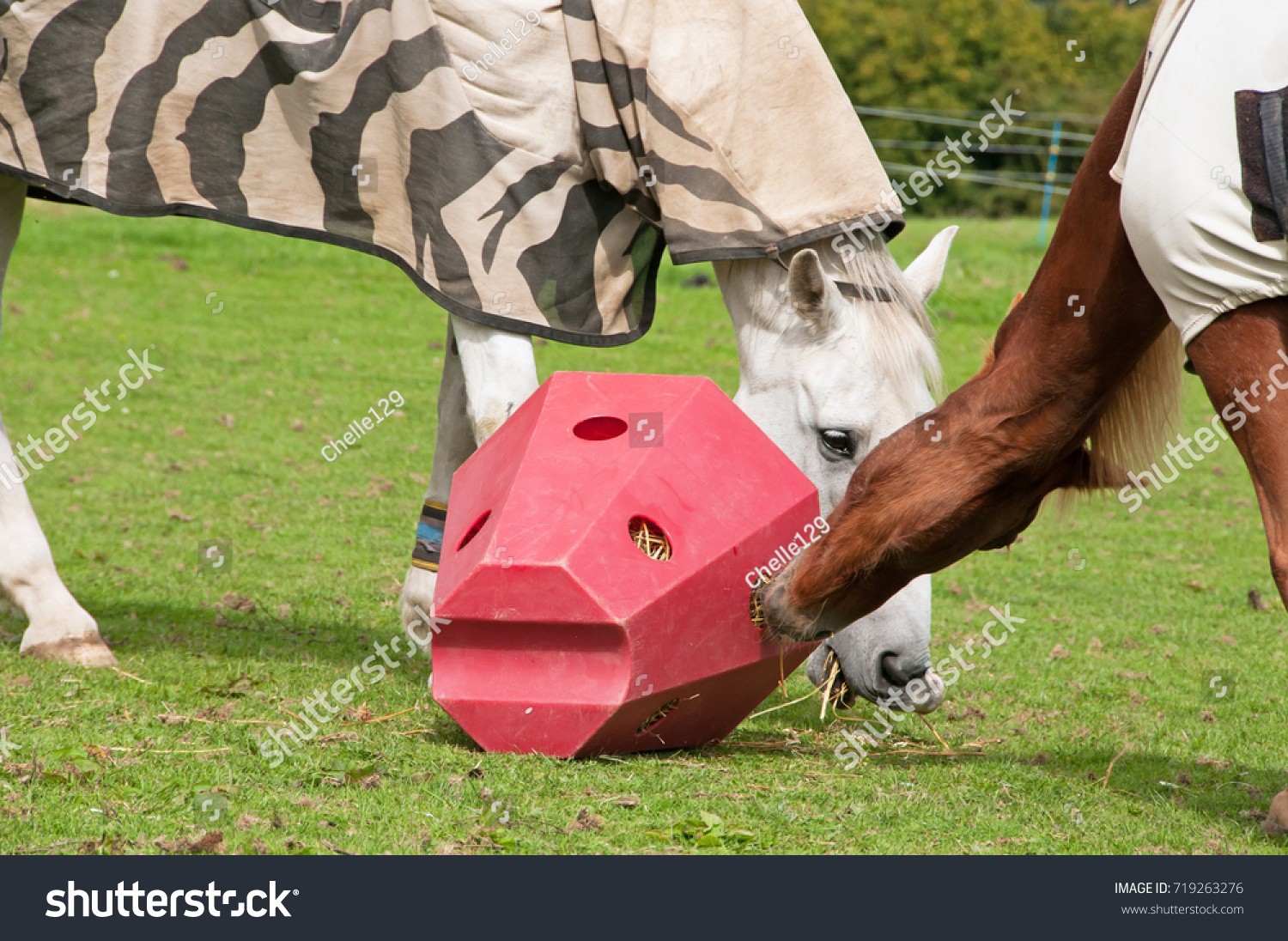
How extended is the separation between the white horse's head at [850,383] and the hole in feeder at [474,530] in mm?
1055

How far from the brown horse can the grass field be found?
32 centimetres

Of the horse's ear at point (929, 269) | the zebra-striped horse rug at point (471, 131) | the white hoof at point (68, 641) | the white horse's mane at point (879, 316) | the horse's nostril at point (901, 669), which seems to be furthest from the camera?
the white hoof at point (68, 641)

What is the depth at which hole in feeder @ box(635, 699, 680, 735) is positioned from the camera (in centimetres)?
348

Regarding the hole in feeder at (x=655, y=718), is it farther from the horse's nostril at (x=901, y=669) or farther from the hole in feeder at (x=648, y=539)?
the horse's nostril at (x=901, y=669)

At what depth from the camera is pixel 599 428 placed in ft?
11.8

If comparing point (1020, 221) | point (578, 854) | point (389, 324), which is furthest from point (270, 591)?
point (1020, 221)

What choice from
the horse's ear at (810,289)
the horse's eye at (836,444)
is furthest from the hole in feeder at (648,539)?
the horse's ear at (810,289)

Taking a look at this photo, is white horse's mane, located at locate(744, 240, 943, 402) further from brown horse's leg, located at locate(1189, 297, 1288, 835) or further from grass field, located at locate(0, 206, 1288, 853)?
brown horse's leg, located at locate(1189, 297, 1288, 835)

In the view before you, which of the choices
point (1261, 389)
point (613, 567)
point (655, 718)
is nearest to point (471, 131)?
point (613, 567)

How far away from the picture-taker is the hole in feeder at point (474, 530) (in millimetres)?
3494

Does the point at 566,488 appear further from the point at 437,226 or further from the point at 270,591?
the point at 270,591

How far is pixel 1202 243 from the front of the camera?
2318 millimetres

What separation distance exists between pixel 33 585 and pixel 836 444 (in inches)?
122

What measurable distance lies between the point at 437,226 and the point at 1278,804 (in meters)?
2.98
